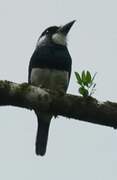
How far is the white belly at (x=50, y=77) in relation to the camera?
570cm

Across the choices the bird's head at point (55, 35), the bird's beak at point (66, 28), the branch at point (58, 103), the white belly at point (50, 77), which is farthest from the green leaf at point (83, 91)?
the bird's beak at point (66, 28)

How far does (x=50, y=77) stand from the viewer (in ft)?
18.6

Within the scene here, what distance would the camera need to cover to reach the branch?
362 cm

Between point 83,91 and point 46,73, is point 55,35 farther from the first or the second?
point 83,91

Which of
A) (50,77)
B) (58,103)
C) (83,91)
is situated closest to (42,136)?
(50,77)

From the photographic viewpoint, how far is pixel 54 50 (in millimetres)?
6207

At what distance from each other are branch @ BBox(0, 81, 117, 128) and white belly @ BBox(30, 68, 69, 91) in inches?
74.7

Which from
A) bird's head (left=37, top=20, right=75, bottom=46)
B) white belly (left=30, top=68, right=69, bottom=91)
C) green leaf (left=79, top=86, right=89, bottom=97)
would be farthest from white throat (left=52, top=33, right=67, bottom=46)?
green leaf (left=79, top=86, right=89, bottom=97)

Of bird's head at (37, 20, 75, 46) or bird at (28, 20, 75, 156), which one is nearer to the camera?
bird at (28, 20, 75, 156)

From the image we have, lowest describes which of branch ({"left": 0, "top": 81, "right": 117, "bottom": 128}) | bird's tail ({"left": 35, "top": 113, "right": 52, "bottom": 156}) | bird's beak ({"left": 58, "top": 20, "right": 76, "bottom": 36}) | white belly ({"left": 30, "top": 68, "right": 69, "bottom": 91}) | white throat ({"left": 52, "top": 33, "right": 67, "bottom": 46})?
bird's tail ({"left": 35, "top": 113, "right": 52, "bottom": 156})

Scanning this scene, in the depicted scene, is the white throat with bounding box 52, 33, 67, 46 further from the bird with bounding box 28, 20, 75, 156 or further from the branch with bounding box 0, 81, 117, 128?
the branch with bounding box 0, 81, 117, 128

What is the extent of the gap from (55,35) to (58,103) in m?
2.94

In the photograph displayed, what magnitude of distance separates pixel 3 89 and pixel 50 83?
86.8 inches

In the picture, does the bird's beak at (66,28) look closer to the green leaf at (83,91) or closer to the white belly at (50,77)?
the white belly at (50,77)
